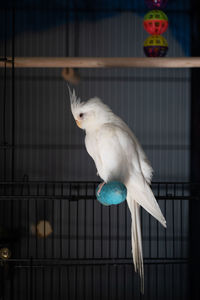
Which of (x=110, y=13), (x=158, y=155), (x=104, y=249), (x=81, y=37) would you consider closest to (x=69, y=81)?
(x=81, y=37)

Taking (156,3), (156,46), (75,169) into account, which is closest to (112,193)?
(156,46)

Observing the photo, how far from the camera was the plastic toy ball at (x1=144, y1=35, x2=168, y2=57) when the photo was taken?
1.65 meters

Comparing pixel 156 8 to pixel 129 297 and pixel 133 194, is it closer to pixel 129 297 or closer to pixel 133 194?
pixel 133 194

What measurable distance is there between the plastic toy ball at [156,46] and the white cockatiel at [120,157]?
16.3 inches

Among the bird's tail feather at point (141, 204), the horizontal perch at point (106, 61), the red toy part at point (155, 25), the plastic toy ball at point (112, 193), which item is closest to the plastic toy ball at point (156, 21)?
the red toy part at point (155, 25)

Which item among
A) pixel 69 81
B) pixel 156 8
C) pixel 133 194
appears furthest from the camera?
pixel 69 81

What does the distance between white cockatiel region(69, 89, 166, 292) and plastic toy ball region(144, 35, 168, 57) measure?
41 cm

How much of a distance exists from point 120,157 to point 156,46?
0.60 m

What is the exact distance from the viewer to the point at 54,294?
234 centimetres

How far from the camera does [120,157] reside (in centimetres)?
133

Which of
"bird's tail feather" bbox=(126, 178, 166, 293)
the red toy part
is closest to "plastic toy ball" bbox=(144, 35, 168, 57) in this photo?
the red toy part

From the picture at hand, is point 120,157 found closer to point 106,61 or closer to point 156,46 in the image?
point 106,61

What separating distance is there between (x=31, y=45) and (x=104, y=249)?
4.50 feet

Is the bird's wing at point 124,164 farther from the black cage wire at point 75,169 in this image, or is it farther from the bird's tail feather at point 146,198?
the black cage wire at point 75,169
